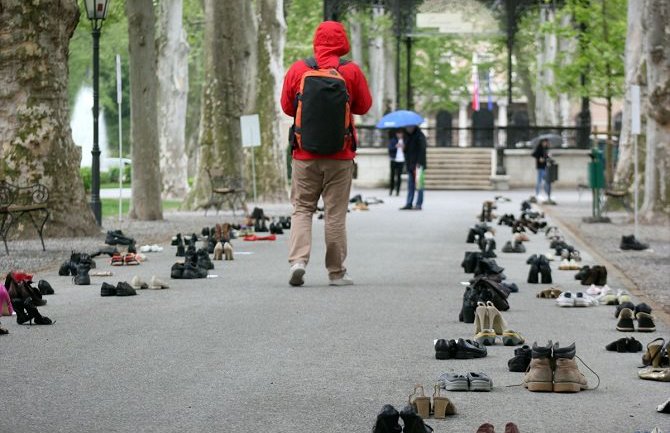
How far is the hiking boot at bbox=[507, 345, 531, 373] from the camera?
Answer: 31.8 ft

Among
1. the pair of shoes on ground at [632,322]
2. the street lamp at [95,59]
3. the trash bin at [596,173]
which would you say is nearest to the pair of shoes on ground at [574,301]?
the pair of shoes on ground at [632,322]

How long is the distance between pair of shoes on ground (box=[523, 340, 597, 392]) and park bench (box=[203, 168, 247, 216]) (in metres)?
25.9

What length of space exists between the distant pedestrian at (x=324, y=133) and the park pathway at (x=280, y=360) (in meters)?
0.48

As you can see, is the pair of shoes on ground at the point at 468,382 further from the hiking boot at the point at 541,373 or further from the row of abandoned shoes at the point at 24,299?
the row of abandoned shoes at the point at 24,299

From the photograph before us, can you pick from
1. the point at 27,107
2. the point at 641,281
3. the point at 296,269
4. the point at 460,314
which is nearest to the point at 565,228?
the point at 27,107

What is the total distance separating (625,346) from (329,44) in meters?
5.52

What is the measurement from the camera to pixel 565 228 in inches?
1192

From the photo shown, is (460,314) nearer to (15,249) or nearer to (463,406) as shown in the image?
(463,406)

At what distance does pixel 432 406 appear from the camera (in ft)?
26.8

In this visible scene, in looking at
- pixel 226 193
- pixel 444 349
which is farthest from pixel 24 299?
pixel 226 193

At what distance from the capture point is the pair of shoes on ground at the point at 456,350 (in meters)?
10.4

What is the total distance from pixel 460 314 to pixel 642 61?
68.0ft

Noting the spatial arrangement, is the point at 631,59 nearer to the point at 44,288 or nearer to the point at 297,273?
the point at 297,273

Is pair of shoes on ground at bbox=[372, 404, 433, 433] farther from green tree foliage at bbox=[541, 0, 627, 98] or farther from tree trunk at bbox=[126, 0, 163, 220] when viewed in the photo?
green tree foliage at bbox=[541, 0, 627, 98]
